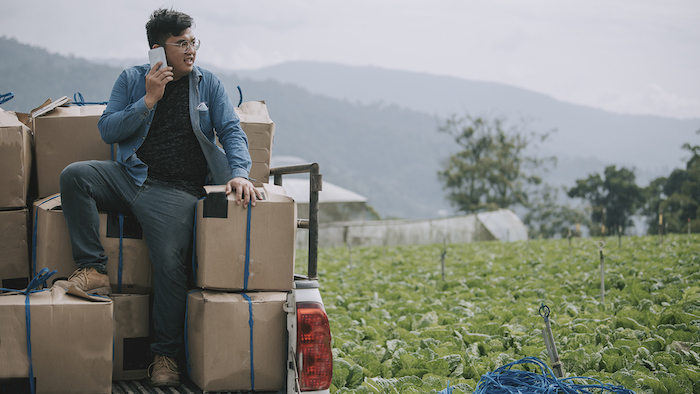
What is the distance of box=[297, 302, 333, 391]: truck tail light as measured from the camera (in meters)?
1.91

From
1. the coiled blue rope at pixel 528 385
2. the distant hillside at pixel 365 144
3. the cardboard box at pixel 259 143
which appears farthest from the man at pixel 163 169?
the distant hillside at pixel 365 144

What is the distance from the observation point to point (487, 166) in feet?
129

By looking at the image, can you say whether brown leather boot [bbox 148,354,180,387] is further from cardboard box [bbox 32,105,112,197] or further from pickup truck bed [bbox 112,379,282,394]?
cardboard box [bbox 32,105,112,197]

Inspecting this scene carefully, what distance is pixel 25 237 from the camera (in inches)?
87.7

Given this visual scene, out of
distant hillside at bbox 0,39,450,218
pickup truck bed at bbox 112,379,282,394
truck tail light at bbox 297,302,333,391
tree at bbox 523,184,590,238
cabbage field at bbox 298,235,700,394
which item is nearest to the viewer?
truck tail light at bbox 297,302,333,391

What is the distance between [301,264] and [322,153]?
465ft

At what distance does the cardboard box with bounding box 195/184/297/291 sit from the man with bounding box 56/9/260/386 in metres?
0.07

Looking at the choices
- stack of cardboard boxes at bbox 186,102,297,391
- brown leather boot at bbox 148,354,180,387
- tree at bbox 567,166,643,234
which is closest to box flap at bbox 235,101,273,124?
stack of cardboard boxes at bbox 186,102,297,391

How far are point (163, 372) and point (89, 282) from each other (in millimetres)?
434

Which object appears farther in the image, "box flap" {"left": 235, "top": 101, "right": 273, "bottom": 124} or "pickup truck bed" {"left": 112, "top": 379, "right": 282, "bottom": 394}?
"box flap" {"left": 235, "top": 101, "right": 273, "bottom": 124}

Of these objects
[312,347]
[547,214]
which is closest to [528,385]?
[312,347]

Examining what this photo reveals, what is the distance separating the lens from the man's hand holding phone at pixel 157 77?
7.34 feet

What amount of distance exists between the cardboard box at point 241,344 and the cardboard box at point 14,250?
0.80 metres

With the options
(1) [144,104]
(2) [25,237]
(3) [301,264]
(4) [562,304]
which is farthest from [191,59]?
(3) [301,264]
